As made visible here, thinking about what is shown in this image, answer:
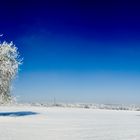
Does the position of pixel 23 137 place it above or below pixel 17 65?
below

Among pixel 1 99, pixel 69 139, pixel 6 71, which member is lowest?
pixel 69 139

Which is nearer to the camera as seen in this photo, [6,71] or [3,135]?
[3,135]

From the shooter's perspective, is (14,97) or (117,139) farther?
(14,97)

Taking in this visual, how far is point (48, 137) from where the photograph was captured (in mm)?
27109

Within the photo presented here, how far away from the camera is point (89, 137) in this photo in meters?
27.6

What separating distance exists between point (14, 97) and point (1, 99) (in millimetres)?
2075

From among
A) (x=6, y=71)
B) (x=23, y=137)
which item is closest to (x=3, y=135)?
(x=23, y=137)

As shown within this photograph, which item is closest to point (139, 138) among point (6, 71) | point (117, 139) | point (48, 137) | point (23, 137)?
point (117, 139)

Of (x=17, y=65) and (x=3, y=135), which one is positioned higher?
(x=17, y=65)

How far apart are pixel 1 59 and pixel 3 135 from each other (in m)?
25.5

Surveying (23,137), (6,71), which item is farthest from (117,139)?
(6,71)

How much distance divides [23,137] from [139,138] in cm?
771

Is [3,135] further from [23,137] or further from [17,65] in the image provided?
[17,65]

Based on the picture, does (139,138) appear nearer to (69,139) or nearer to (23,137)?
(69,139)
